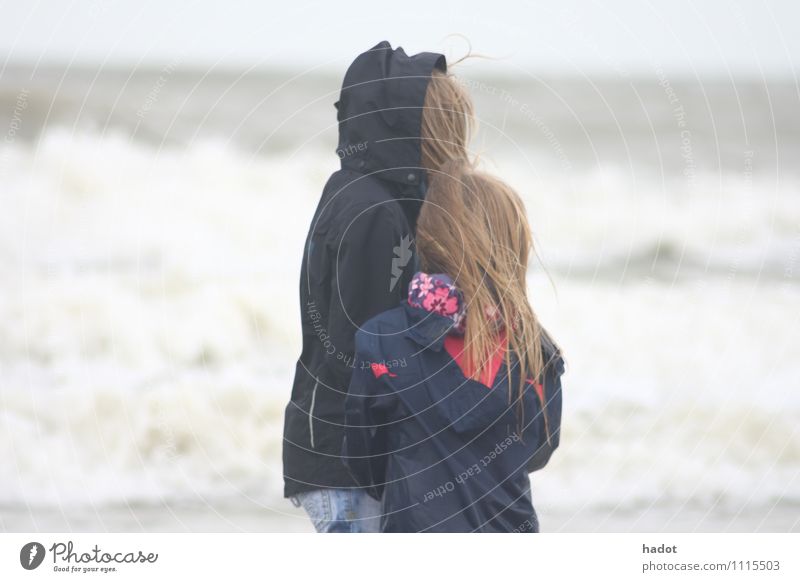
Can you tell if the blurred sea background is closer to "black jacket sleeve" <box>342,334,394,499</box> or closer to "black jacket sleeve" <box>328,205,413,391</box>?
"black jacket sleeve" <box>328,205,413,391</box>

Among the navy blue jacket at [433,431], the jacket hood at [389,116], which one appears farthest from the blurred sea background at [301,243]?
the navy blue jacket at [433,431]

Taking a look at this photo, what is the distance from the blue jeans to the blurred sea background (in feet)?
5.94

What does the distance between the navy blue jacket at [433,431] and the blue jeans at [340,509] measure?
10 cm

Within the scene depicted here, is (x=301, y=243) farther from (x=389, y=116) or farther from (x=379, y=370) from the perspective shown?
(x=379, y=370)

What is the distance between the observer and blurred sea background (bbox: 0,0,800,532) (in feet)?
12.8

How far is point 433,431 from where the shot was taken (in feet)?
7.53

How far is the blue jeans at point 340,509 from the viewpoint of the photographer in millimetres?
2479

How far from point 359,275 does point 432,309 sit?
218 millimetres

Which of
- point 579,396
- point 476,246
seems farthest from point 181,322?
point 476,246

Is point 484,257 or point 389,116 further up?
point 389,116

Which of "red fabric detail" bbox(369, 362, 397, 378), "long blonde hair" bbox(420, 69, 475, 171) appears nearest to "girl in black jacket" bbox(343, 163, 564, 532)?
"red fabric detail" bbox(369, 362, 397, 378)

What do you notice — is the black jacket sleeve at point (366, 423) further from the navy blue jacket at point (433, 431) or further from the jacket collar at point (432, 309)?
the jacket collar at point (432, 309)

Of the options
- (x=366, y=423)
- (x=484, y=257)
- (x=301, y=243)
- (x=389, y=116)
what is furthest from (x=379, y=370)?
(x=301, y=243)
